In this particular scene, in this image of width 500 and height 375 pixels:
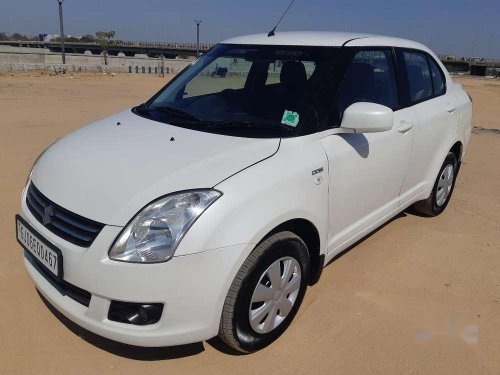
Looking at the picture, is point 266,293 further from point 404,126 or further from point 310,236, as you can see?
point 404,126

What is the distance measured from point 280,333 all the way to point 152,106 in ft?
6.27

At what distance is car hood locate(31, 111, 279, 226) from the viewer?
83.8 inches

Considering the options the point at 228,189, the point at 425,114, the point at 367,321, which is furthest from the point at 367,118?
the point at 425,114

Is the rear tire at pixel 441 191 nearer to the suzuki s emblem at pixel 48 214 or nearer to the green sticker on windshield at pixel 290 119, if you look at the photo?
the green sticker on windshield at pixel 290 119

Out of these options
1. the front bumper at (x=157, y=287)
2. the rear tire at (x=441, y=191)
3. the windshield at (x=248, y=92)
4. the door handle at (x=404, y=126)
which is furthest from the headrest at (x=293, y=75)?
the rear tire at (x=441, y=191)

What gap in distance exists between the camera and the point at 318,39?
10.5ft

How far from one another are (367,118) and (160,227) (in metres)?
1.37

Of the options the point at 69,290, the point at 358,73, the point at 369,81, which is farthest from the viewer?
the point at 369,81

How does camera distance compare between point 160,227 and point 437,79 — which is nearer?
point 160,227

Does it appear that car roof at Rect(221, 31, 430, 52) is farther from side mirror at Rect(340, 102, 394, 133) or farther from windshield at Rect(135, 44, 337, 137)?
side mirror at Rect(340, 102, 394, 133)

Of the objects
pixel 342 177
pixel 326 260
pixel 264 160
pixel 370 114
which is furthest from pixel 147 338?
pixel 370 114

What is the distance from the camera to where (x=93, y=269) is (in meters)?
2.03

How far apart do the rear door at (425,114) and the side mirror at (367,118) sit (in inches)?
41.4

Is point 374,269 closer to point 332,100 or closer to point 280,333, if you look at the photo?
point 280,333
